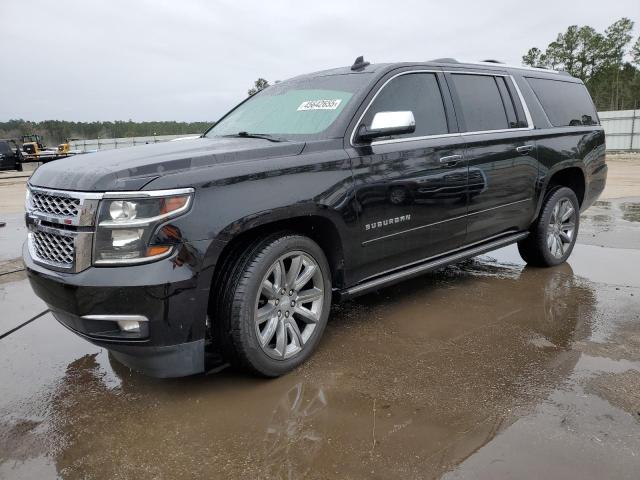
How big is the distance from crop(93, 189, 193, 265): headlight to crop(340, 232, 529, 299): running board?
54.7 inches

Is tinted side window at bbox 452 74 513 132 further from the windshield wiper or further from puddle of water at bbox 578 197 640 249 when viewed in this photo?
puddle of water at bbox 578 197 640 249

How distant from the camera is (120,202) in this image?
2.53 meters

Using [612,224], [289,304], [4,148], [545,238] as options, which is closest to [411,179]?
[289,304]

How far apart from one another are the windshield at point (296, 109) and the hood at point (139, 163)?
0.36m

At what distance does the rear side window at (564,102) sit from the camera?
5.09m

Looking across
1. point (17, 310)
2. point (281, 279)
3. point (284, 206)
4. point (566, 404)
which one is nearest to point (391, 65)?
point (284, 206)

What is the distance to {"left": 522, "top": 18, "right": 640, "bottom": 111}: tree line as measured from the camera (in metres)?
46.1

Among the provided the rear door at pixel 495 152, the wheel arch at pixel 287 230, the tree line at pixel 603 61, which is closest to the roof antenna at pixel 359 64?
the rear door at pixel 495 152

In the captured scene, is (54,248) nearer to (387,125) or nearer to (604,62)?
(387,125)

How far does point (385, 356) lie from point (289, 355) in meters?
0.66

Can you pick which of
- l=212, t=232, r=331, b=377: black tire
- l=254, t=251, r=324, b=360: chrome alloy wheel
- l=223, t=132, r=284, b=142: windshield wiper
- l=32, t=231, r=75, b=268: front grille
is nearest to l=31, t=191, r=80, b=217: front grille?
l=32, t=231, r=75, b=268: front grille

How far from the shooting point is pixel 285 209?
9.67ft

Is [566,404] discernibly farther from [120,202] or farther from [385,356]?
[120,202]

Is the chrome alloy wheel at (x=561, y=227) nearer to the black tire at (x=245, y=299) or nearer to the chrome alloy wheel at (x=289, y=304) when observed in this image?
A: the chrome alloy wheel at (x=289, y=304)
